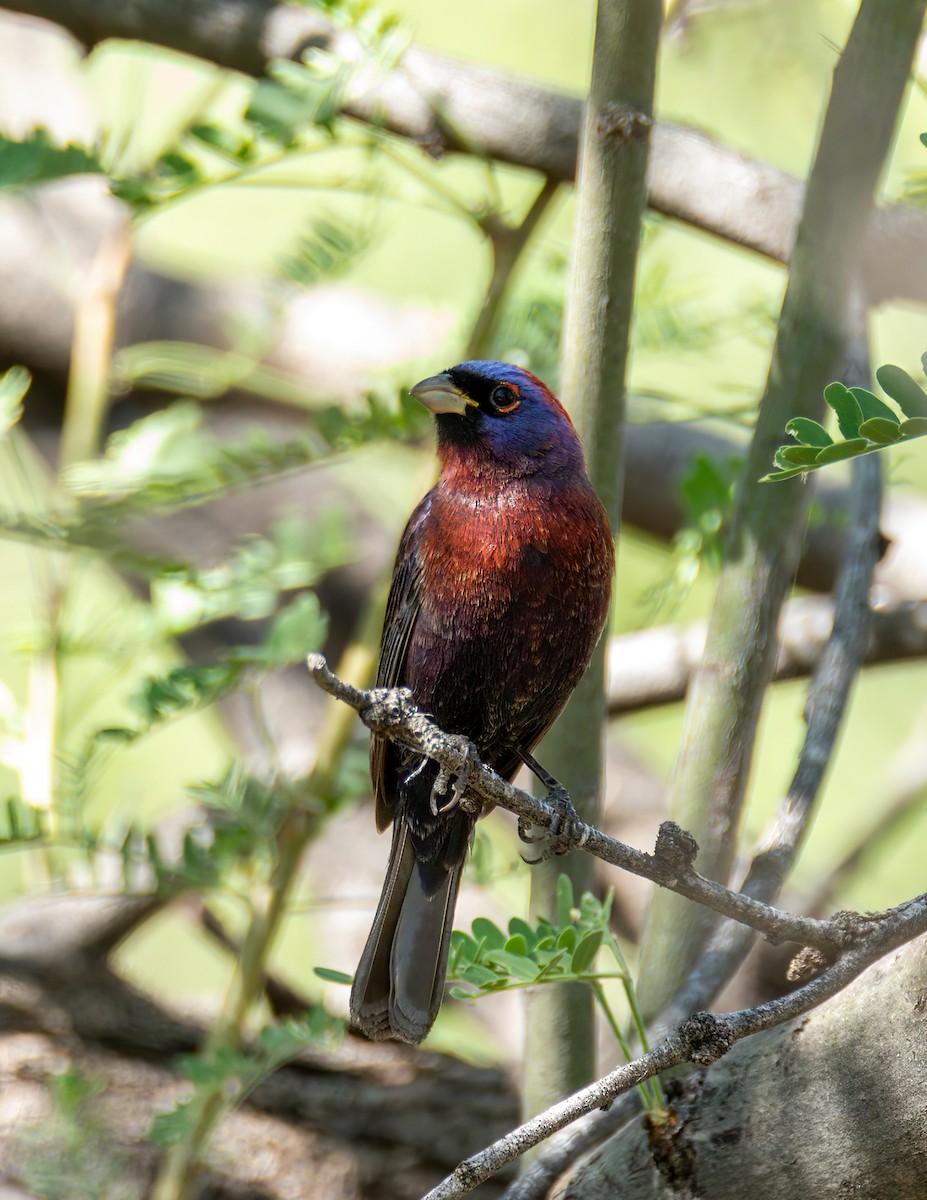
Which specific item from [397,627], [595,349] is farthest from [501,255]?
[397,627]

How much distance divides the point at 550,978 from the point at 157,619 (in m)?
1.85

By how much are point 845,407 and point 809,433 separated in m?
0.07

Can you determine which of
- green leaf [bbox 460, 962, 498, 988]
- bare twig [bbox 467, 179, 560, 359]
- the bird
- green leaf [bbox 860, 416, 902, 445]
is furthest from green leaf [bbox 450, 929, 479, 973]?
bare twig [bbox 467, 179, 560, 359]

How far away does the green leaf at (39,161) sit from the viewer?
294 cm

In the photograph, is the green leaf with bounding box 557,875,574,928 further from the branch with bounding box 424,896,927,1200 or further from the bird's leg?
the branch with bounding box 424,896,927,1200

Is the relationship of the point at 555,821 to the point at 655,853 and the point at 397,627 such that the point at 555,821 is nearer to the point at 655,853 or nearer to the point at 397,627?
the point at 655,853

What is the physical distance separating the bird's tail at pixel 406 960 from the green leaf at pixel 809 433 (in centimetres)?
141

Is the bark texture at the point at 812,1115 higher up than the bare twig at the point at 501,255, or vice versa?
the bare twig at the point at 501,255

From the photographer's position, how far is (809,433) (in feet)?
6.44

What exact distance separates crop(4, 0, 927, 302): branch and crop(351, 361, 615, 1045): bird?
800 mm

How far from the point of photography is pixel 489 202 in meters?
3.42

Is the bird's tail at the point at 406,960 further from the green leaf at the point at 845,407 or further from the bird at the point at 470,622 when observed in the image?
the green leaf at the point at 845,407

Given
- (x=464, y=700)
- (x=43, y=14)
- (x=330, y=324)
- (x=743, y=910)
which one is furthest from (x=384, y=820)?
(x=330, y=324)

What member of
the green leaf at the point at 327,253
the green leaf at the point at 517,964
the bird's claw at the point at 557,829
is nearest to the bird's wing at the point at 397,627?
the bird's claw at the point at 557,829
